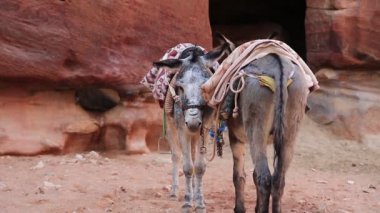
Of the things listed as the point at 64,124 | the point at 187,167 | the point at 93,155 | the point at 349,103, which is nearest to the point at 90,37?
the point at 64,124

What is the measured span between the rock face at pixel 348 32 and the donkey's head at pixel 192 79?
5.13 m

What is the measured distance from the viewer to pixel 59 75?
9.19 metres

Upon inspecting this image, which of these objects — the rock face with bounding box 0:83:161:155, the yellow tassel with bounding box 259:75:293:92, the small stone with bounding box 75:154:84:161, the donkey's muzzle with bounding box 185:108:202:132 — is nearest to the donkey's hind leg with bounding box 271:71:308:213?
the yellow tassel with bounding box 259:75:293:92

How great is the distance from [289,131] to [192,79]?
1.23 meters

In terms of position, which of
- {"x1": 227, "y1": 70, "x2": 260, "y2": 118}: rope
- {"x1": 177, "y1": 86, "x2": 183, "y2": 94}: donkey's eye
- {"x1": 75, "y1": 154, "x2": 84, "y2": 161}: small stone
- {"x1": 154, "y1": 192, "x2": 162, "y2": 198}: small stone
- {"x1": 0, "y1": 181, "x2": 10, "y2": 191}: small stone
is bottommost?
{"x1": 75, "y1": 154, "x2": 84, "y2": 161}: small stone

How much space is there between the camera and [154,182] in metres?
8.04

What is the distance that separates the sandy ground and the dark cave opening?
4403mm

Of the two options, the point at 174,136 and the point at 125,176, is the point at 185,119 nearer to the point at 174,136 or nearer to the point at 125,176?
the point at 174,136

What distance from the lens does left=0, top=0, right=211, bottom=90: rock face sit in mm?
8883

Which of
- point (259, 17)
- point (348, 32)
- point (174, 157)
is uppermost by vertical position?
point (348, 32)

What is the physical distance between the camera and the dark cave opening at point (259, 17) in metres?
14.5

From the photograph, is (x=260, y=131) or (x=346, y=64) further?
(x=346, y=64)

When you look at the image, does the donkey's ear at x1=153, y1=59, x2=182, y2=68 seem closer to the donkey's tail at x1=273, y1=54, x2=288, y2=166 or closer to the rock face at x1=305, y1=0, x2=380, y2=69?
the donkey's tail at x1=273, y1=54, x2=288, y2=166

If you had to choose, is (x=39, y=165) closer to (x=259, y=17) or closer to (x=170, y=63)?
(x=170, y=63)
